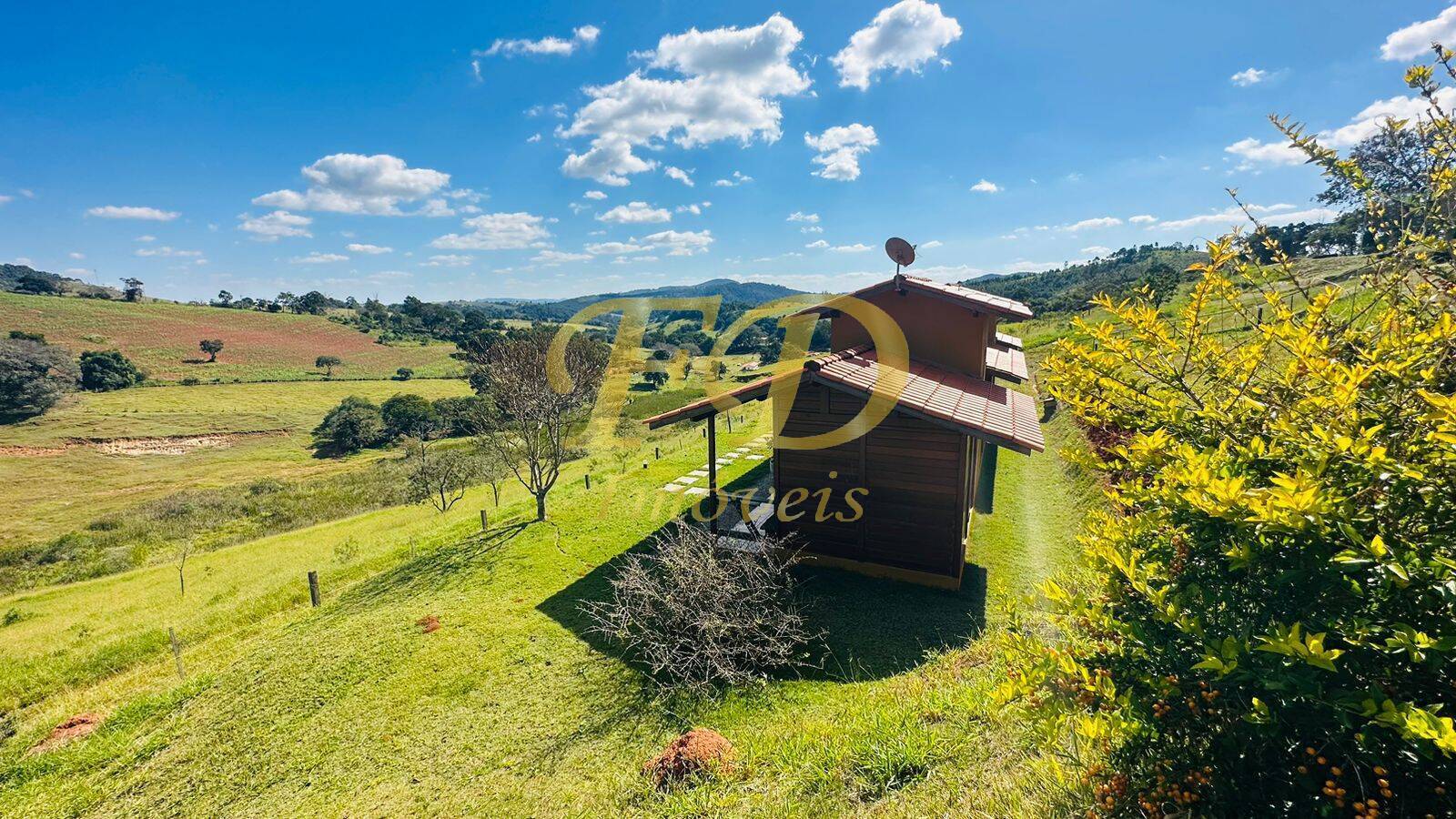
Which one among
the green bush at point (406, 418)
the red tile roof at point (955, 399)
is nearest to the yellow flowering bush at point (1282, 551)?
the red tile roof at point (955, 399)

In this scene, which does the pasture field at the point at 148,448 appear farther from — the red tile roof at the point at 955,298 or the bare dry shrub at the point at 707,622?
the red tile roof at the point at 955,298

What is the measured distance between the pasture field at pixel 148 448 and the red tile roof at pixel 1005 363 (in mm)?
40726

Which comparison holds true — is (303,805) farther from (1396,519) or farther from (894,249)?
(894,249)

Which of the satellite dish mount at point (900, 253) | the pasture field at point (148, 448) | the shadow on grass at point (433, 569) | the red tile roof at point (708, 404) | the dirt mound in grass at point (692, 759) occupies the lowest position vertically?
the pasture field at point (148, 448)

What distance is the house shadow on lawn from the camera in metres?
7.46

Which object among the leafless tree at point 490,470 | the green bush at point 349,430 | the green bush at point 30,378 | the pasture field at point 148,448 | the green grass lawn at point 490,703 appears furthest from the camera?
the green bush at point 30,378

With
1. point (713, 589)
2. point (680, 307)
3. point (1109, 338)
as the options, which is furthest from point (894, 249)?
point (1109, 338)

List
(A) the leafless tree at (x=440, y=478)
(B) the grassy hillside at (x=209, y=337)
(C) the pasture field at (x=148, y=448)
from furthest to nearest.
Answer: (B) the grassy hillside at (x=209, y=337) → (C) the pasture field at (x=148, y=448) → (A) the leafless tree at (x=440, y=478)

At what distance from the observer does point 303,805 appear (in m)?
5.94

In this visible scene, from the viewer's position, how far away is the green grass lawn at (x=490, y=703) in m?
4.84

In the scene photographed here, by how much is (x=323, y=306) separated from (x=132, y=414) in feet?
249

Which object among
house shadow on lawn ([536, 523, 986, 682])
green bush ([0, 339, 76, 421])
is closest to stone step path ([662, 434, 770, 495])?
house shadow on lawn ([536, 523, 986, 682])

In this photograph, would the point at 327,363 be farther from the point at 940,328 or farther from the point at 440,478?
the point at 940,328

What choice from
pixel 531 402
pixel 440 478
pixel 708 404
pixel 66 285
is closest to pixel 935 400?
pixel 708 404
